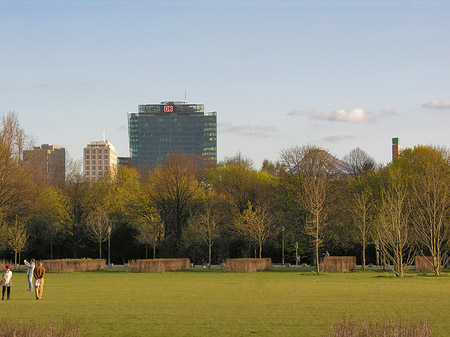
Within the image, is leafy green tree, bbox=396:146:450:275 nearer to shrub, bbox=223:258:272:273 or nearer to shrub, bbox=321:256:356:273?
shrub, bbox=321:256:356:273

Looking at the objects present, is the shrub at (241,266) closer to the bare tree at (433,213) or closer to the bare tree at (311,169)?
the bare tree at (311,169)

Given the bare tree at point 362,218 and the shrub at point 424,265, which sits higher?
the bare tree at point 362,218

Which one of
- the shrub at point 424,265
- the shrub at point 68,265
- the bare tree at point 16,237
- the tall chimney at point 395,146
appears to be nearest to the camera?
the shrub at point 424,265

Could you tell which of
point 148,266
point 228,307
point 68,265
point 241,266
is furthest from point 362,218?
point 228,307

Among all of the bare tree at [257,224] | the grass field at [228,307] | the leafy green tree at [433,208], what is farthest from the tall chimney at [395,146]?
the grass field at [228,307]

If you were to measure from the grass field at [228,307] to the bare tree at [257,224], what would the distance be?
30.0 metres

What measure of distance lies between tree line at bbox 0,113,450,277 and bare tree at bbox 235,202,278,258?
162mm

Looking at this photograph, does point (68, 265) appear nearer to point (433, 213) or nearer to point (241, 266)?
point (241, 266)

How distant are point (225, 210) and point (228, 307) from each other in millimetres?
51330

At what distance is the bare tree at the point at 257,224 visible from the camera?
222 ft

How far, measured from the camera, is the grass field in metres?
19.4

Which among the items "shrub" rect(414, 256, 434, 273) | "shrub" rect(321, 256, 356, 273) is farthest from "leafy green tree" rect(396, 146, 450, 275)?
"shrub" rect(321, 256, 356, 273)

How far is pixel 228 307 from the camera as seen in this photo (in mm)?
25109

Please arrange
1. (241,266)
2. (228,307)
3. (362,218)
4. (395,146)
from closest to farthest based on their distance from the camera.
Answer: (228,307), (241,266), (362,218), (395,146)
